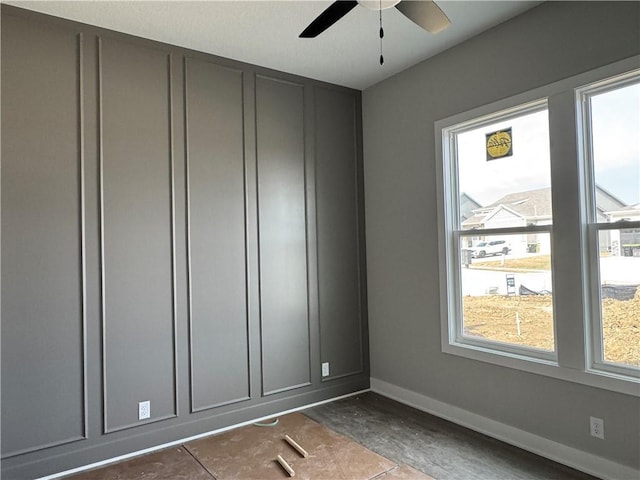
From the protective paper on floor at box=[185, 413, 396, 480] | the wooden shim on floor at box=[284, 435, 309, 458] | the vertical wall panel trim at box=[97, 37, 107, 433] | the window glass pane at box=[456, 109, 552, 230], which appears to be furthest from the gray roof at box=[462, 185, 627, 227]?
the vertical wall panel trim at box=[97, 37, 107, 433]

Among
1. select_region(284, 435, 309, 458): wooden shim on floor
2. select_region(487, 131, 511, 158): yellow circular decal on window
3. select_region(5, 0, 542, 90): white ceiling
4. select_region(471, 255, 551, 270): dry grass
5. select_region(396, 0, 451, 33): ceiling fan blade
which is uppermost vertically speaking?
select_region(5, 0, 542, 90): white ceiling

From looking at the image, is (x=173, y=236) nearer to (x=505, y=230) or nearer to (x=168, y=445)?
(x=168, y=445)

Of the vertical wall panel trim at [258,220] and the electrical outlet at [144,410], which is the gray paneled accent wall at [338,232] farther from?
the electrical outlet at [144,410]

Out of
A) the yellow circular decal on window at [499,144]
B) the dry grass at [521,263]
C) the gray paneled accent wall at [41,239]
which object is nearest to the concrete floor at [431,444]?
the dry grass at [521,263]

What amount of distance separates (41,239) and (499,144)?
3.20 metres

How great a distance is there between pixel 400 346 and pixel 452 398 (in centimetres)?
65

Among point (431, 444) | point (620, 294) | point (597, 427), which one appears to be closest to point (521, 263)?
point (620, 294)

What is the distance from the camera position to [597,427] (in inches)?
100

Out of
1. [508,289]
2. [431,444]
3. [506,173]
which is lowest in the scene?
[431,444]

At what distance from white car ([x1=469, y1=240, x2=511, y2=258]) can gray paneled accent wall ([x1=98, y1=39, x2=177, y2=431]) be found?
230 centimetres

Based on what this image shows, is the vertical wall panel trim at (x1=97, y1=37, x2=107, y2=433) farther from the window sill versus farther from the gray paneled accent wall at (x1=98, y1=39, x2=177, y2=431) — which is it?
the window sill

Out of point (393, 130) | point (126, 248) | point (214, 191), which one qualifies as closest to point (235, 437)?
point (126, 248)

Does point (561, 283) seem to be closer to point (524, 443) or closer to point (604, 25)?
point (524, 443)

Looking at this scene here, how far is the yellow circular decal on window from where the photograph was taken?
3137mm
